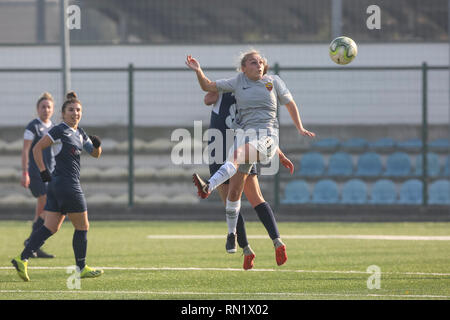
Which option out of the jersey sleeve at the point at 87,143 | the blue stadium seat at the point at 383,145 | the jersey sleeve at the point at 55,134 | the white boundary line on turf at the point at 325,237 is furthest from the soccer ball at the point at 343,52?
the blue stadium seat at the point at 383,145

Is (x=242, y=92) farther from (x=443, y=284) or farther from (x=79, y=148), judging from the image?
(x=443, y=284)

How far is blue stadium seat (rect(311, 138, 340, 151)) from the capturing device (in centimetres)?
1833

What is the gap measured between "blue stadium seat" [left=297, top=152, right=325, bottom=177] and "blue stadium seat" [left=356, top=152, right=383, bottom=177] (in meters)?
0.78

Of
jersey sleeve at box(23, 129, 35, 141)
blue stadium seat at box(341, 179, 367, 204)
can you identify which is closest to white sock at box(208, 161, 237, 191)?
jersey sleeve at box(23, 129, 35, 141)

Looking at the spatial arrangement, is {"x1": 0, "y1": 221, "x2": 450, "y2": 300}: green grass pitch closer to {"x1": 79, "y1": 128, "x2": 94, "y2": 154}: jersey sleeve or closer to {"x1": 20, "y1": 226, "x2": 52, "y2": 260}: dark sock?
{"x1": 20, "y1": 226, "x2": 52, "y2": 260}: dark sock

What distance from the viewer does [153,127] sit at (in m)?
18.9

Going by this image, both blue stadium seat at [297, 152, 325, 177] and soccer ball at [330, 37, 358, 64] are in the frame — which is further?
blue stadium seat at [297, 152, 325, 177]

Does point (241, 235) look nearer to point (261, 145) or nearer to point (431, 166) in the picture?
point (261, 145)

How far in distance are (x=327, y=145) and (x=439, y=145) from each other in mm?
Result: 2383

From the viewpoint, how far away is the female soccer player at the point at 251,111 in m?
8.52

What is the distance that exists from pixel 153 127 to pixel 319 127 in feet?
12.2

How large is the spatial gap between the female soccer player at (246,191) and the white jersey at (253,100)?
0.39 m

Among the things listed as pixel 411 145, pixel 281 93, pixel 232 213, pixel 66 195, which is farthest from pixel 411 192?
pixel 66 195

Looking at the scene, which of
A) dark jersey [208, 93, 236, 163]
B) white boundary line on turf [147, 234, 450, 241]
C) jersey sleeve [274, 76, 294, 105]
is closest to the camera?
jersey sleeve [274, 76, 294, 105]
